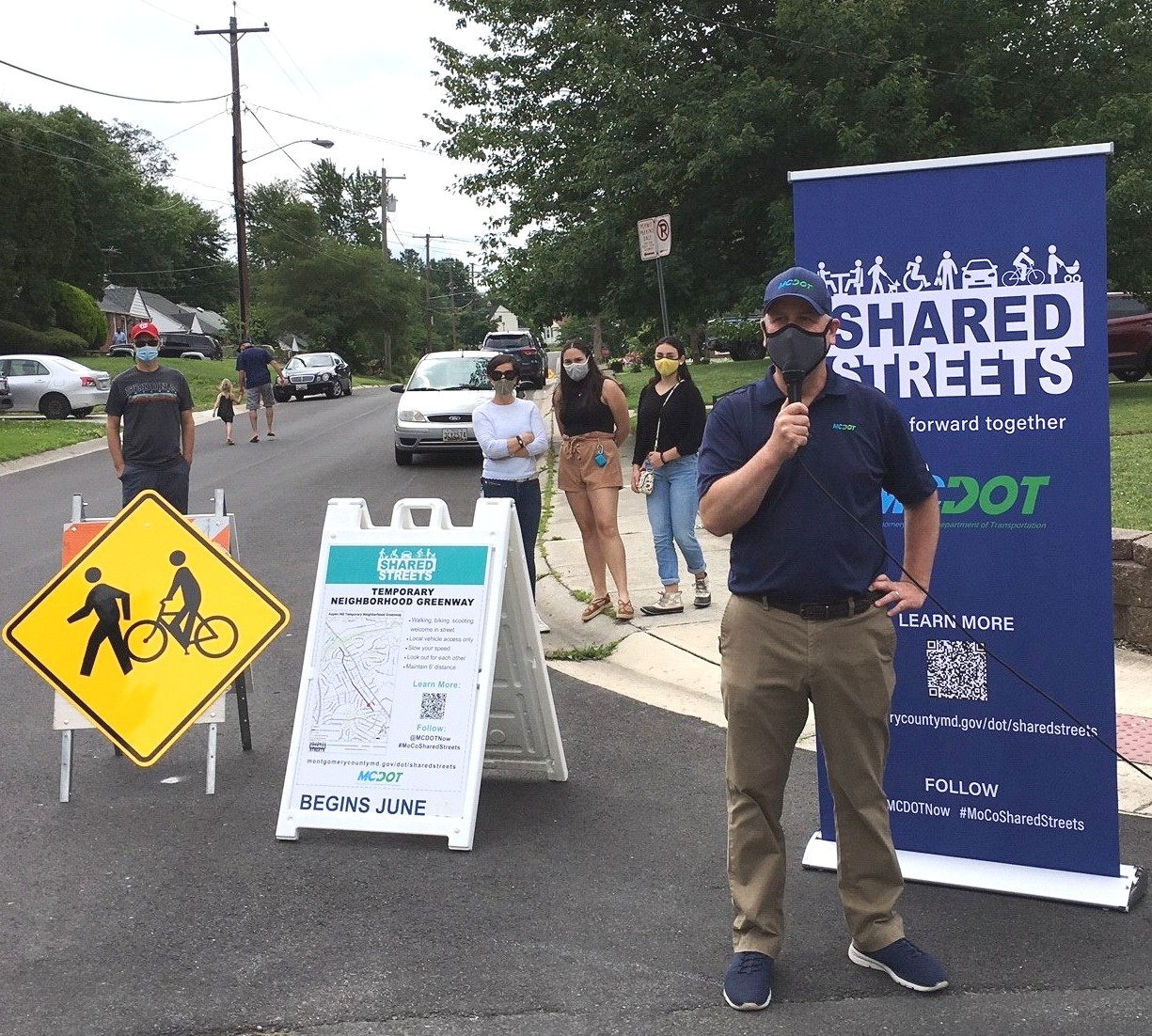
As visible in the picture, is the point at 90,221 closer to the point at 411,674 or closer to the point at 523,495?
the point at 523,495

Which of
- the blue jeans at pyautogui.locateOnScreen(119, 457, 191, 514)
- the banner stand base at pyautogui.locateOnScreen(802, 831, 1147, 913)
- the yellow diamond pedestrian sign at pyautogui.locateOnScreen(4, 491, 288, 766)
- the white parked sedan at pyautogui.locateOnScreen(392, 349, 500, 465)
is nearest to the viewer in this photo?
the banner stand base at pyautogui.locateOnScreen(802, 831, 1147, 913)

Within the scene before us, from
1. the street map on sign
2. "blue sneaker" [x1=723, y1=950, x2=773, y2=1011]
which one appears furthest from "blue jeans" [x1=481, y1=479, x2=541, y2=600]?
"blue sneaker" [x1=723, y1=950, x2=773, y2=1011]

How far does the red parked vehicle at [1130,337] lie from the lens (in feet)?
72.6

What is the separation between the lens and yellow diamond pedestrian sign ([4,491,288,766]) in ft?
18.4

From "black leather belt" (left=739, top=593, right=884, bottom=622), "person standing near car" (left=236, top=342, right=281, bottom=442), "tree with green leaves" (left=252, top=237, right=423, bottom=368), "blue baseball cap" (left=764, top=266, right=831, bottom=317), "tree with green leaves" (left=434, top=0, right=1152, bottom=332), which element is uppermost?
"tree with green leaves" (left=252, top=237, right=423, bottom=368)

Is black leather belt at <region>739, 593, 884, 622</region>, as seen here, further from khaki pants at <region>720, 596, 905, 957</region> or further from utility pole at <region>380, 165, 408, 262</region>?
utility pole at <region>380, 165, 408, 262</region>

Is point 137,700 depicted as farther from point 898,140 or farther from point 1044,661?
point 898,140

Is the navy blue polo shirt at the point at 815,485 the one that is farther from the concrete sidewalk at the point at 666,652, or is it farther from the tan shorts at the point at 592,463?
the tan shorts at the point at 592,463

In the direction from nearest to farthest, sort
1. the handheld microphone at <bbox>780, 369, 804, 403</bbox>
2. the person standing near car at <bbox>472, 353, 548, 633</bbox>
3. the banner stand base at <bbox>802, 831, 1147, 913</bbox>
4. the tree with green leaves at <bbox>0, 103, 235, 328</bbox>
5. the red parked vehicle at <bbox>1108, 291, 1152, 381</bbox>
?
the handheld microphone at <bbox>780, 369, 804, 403</bbox> < the banner stand base at <bbox>802, 831, 1147, 913</bbox> < the person standing near car at <bbox>472, 353, 548, 633</bbox> < the red parked vehicle at <bbox>1108, 291, 1152, 381</bbox> < the tree with green leaves at <bbox>0, 103, 235, 328</bbox>

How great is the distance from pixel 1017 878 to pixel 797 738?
4.00 feet

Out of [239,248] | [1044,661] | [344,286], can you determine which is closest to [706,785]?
[1044,661]

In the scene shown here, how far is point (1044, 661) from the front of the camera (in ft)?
14.2

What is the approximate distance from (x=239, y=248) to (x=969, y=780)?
135ft

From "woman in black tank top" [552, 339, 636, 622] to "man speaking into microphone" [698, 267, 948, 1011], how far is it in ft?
15.1
